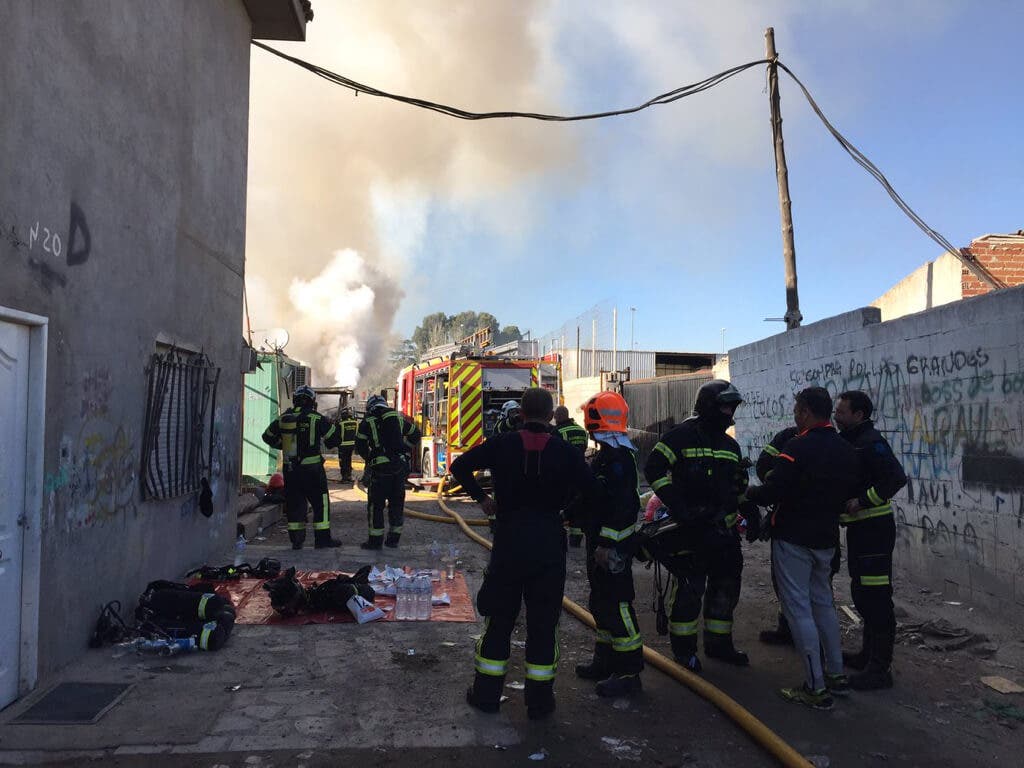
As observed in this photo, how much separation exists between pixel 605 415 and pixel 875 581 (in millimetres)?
1921

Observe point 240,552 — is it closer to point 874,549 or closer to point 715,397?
point 715,397

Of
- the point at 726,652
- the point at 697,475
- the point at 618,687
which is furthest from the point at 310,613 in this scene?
the point at 697,475

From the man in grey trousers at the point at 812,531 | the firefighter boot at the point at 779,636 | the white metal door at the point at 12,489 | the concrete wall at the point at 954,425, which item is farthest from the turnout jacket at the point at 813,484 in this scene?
the white metal door at the point at 12,489

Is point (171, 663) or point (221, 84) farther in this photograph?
point (221, 84)

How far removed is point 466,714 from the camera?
4.00 metres

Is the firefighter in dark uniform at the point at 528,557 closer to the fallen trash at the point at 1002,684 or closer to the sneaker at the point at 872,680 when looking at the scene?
the sneaker at the point at 872,680

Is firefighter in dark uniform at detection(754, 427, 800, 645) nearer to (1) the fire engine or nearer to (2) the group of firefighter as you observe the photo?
(2) the group of firefighter

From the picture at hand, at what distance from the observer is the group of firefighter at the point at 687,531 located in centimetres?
400

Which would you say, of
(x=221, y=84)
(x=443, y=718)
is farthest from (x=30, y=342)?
(x=221, y=84)

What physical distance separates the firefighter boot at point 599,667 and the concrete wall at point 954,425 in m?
3.07

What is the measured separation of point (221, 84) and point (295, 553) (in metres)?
4.99

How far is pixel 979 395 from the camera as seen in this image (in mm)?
5832

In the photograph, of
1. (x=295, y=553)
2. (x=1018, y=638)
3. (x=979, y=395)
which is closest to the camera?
(x=1018, y=638)

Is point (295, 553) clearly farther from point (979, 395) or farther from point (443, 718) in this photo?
point (979, 395)
